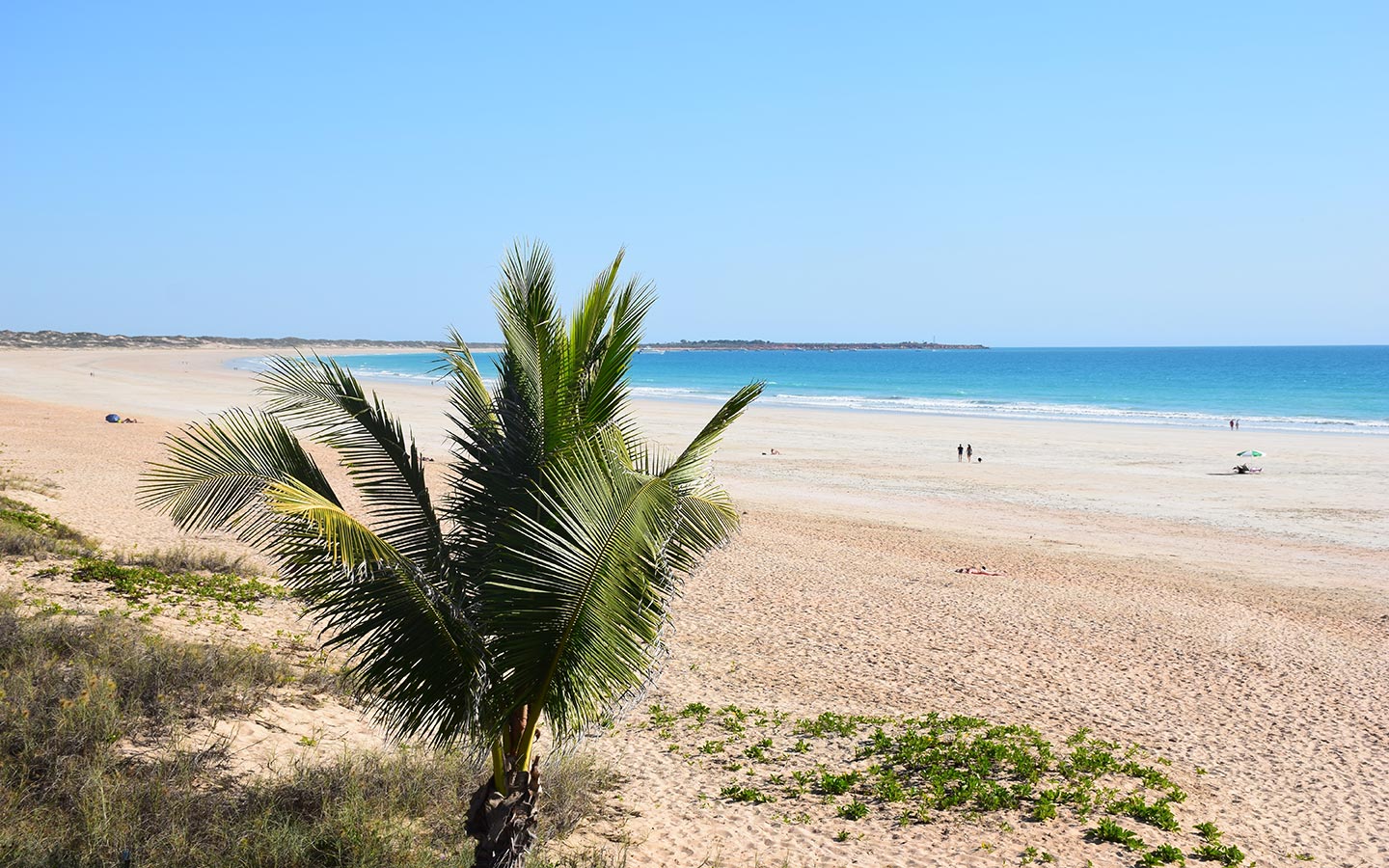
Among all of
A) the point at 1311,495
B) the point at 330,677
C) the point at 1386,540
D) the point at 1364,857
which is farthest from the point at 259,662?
the point at 1311,495

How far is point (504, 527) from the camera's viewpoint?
543 centimetres

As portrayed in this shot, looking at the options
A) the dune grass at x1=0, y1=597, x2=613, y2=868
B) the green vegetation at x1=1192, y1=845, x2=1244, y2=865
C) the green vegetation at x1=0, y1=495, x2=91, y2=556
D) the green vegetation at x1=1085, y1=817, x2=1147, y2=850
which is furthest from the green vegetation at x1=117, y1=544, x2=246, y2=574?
the green vegetation at x1=1192, y1=845, x2=1244, y2=865

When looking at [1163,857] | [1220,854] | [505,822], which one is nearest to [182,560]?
[505,822]

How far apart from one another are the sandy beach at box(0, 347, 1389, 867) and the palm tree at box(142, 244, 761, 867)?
2.24 metres

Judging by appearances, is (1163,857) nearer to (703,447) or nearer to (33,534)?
(703,447)

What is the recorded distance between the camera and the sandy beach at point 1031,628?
7371 mm

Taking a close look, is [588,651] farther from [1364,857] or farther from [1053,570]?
[1053,570]

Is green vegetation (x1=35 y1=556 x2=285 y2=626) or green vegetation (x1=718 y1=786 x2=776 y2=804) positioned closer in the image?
green vegetation (x1=718 y1=786 x2=776 y2=804)

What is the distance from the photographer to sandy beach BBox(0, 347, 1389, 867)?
737 cm

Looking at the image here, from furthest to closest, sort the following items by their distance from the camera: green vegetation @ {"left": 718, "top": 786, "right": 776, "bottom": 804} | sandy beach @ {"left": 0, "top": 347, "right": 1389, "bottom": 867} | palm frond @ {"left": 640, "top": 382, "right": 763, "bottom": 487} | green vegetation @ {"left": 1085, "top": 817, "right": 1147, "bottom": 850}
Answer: green vegetation @ {"left": 718, "top": 786, "right": 776, "bottom": 804}
sandy beach @ {"left": 0, "top": 347, "right": 1389, "bottom": 867}
green vegetation @ {"left": 1085, "top": 817, "right": 1147, "bottom": 850}
palm frond @ {"left": 640, "top": 382, "right": 763, "bottom": 487}

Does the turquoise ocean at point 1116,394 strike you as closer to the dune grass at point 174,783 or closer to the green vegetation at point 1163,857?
the dune grass at point 174,783

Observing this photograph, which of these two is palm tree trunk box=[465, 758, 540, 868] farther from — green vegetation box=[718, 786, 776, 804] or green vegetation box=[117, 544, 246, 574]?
green vegetation box=[117, 544, 246, 574]

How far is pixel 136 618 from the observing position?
9.65 m

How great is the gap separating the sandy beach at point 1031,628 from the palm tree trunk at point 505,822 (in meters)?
1.61
